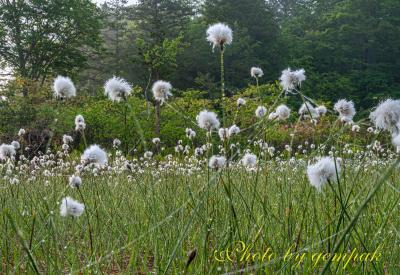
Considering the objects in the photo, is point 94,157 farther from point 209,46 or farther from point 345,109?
point 209,46

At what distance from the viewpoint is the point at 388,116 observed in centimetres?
126

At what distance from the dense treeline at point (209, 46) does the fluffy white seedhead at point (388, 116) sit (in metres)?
21.8

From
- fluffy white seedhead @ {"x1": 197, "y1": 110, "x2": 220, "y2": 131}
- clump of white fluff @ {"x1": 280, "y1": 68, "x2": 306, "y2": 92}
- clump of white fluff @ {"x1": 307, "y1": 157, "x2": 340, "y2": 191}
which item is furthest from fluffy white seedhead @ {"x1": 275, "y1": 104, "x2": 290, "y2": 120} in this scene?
clump of white fluff @ {"x1": 307, "y1": 157, "x2": 340, "y2": 191}

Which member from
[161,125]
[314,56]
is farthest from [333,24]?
[161,125]

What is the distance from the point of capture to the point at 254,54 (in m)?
28.8

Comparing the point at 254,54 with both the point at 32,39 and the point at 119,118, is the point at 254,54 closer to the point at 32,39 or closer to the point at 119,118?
the point at 32,39

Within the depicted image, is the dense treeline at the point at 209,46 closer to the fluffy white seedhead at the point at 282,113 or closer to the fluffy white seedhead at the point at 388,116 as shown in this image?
the fluffy white seedhead at the point at 282,113

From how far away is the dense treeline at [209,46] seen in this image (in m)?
26.0

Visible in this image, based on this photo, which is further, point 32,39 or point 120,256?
point 32,39

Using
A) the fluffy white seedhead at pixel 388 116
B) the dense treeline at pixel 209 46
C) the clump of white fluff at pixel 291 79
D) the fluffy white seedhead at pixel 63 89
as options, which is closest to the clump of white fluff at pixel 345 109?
the clump of white fluff at pixel 291 79

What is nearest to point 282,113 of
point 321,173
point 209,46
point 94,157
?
point 321,173

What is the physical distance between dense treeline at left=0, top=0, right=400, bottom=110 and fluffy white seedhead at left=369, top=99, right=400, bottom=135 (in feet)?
71.5

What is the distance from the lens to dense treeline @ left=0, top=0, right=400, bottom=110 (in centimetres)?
2603

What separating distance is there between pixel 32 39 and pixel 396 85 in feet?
70.9
